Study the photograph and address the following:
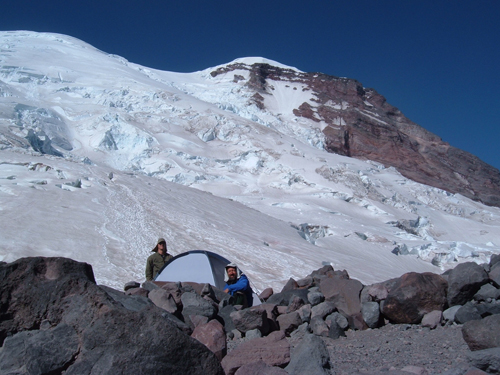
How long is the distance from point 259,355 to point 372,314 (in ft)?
7.29

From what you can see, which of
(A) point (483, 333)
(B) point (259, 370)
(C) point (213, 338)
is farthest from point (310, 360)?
(A) point (483, 333)

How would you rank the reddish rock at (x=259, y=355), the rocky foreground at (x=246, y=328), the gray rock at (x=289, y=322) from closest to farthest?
the rocky foreground at (x=246, y=328), the reddish rock at (x=259, y=355), the gray rock at (x=289, y=322)

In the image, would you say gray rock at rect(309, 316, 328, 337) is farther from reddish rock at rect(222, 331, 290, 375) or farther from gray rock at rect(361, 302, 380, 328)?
reddish rock at rect(222, 331, 290, 375)

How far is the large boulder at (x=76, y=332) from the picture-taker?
291 centimetres

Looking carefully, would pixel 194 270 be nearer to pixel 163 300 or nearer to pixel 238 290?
pixel 238 290

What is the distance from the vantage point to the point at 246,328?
505cm

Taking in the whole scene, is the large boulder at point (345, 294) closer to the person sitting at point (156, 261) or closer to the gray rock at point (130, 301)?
the gray rock at point (130, 301)

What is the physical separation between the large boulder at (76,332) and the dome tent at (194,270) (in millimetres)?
4100

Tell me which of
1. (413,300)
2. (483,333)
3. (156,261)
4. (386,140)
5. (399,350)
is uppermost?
(386,140)

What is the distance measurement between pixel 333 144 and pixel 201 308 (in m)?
49.9

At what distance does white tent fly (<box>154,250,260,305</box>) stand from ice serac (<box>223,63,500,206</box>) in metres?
44.2

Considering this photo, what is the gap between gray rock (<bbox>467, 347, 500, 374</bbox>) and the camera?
312 centimetres

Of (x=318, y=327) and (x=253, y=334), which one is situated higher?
(x=318, y=327)

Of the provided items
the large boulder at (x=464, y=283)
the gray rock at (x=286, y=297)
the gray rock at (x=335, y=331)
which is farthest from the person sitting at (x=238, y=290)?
the large boulder at (x=464, y=283)
